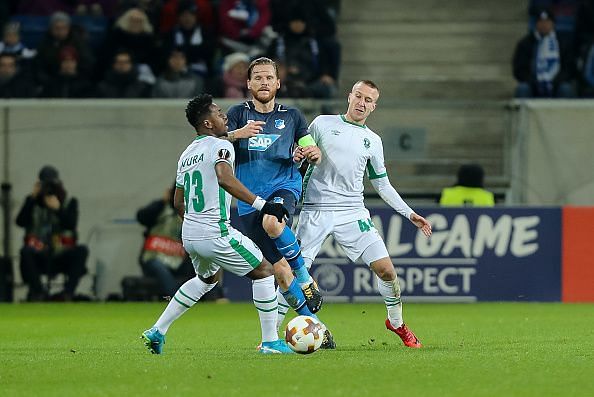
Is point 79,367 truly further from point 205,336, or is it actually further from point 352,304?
point 352,304

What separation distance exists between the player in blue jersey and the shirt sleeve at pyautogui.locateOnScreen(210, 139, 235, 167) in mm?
486

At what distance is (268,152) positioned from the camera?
1058 centimetres

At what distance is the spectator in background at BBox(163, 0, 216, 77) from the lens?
20.6m

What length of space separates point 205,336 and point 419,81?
9280 millimetres

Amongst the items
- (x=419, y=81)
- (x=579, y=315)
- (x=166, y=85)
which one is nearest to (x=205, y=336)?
(x=579, y=315)

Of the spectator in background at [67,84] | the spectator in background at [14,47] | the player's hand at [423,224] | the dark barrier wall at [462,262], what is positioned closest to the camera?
the player's hand at [423,224]

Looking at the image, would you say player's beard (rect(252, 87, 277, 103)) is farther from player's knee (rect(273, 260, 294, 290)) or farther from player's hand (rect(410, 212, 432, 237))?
player's hand (rect(410, 212, 432, 237))

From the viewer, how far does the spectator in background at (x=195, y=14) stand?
21.2 meters

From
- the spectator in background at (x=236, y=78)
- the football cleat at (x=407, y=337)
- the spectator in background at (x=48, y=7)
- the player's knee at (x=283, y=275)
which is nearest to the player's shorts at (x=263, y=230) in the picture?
the player's knee at (x=283, y=275)

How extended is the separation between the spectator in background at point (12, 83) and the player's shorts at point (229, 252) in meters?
10.6

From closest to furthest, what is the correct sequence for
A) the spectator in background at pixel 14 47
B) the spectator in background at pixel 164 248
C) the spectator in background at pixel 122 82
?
the spectator in background at pixel 164 248 → the spectator in background at pixel 122 82 → the spectator in background at pixel 14 47

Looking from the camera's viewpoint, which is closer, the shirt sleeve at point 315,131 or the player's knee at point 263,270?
the player's knee at point 263,270

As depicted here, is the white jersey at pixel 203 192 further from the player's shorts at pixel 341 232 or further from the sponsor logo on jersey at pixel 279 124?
the player's shorts at pixel 341 232

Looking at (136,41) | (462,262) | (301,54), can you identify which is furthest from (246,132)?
(136,41)
